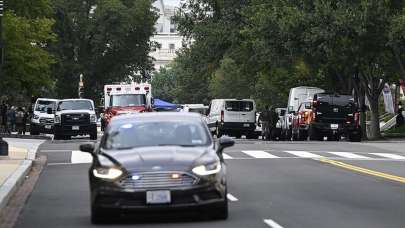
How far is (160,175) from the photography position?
11.6m

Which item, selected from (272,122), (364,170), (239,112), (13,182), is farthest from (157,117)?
(239,112)

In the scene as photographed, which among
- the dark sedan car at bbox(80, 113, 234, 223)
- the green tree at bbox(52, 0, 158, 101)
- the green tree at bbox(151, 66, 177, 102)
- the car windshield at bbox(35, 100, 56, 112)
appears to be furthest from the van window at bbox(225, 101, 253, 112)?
the green tree at bbox(151, 66, 177, 102)

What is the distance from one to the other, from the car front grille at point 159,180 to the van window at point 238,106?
35.7 meters

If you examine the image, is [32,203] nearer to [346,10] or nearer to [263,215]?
[263,215]

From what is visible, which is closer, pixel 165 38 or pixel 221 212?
pixel 221 212

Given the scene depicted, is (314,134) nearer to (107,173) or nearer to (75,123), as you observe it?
(75,123)

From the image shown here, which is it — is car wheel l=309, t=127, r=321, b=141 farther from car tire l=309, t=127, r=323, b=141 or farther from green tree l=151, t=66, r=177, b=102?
green tree l=151, t=66, r=177, b=102

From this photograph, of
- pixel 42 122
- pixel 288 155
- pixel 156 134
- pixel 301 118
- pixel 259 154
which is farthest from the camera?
pixel 42 122

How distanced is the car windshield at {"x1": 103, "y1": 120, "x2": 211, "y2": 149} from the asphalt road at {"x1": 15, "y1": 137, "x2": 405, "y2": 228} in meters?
1.10

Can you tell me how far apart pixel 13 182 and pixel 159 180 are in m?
6.86

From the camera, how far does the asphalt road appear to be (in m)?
12.6

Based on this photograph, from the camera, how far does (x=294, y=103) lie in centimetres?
4988

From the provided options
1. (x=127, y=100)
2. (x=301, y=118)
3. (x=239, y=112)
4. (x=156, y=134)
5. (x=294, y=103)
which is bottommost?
(x=156, y=134)

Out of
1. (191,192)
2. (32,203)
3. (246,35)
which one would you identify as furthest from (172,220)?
(246,35)
